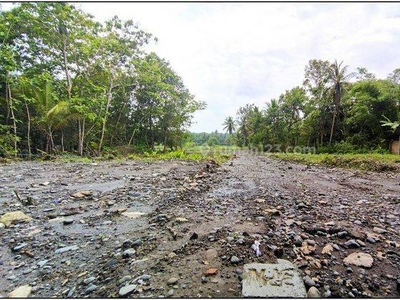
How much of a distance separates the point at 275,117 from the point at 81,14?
34.4m

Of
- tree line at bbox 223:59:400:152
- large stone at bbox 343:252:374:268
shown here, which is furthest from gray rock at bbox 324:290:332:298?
tree line at bbox 223:59:400:152

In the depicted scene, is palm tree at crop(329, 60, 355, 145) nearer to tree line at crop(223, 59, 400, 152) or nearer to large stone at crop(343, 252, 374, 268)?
tree line at crop(223, 59, 400, 152)

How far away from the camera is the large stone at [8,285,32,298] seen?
5.24ft

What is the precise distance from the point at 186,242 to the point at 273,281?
2.97ft

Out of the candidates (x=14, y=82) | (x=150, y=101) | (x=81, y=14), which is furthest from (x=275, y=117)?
(x=14, y=82)

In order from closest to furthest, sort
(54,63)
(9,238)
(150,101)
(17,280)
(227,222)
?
(17,280) < (9,238) < (227,222) < (54,63) < (150,101)

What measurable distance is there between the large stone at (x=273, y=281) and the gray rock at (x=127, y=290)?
74 centimetres

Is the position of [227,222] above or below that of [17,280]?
above

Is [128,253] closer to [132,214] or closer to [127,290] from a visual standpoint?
[127,290]

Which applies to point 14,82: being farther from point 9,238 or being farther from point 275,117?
point 275,117

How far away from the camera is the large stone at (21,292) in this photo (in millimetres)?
1596

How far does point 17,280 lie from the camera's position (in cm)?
177

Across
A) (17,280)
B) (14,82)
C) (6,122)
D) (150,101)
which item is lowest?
(17,280)

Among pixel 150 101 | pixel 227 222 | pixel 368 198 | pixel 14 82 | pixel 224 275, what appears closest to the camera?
pixel 224 275
